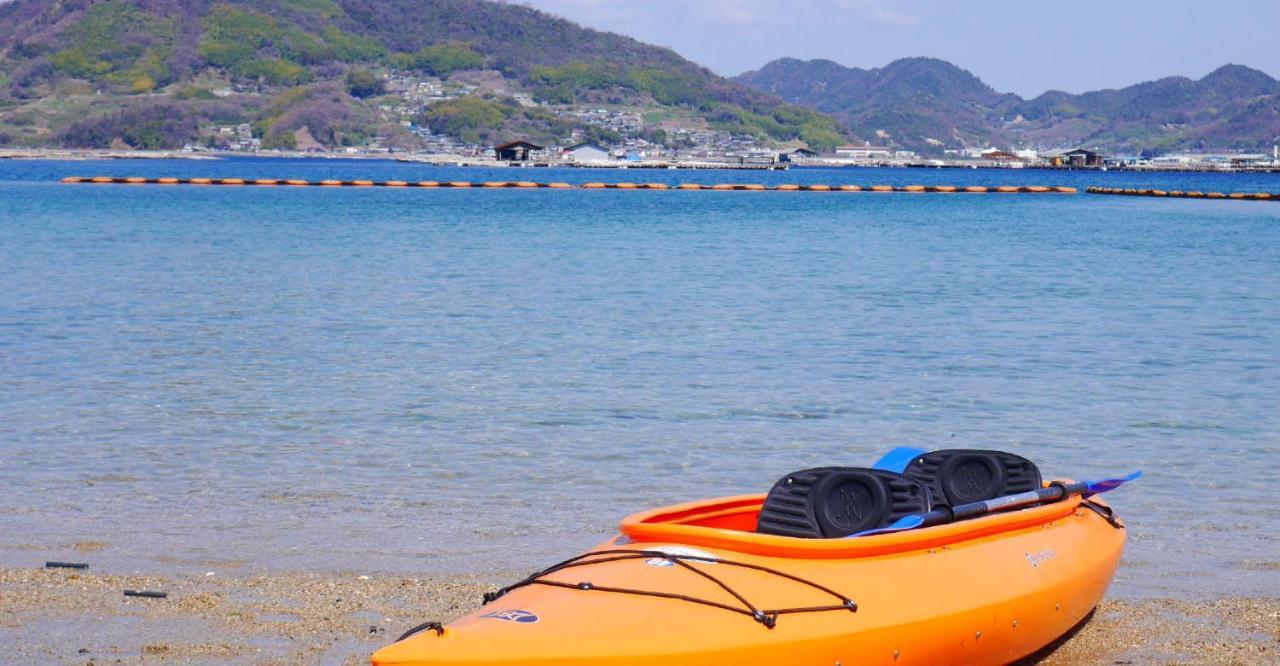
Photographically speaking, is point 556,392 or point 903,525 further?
point 556,392

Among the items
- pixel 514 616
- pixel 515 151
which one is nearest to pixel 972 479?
Answer: pixel 514 616

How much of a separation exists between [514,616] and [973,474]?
11.8 feet

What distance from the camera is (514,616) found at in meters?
6.51

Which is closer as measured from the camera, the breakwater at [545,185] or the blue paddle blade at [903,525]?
the blue paddle blade at [903,525]

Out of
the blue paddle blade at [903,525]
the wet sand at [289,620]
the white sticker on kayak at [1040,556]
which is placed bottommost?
the wet sand at [289,620]

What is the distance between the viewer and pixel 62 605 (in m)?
8.55

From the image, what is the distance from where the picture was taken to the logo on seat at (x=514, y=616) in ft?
21.1

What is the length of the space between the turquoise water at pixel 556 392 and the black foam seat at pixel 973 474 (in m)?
1.26

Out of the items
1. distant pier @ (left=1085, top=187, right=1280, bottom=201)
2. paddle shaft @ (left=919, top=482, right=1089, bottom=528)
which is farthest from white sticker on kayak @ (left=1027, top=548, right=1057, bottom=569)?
distant pier @ (left=1085, top=187, right=1280, bottom=201)

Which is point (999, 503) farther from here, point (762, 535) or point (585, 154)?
point (585, 154)

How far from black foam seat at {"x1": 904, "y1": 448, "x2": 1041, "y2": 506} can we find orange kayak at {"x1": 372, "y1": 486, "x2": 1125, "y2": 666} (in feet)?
1.81

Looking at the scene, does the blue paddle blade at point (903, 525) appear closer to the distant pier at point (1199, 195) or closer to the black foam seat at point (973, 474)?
the black foam seat at point (973, 474)

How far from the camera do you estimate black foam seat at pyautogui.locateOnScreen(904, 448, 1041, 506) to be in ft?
29.1

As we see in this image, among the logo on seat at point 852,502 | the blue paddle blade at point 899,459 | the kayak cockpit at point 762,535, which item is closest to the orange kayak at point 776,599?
the kayak cockpit at point 762,535
